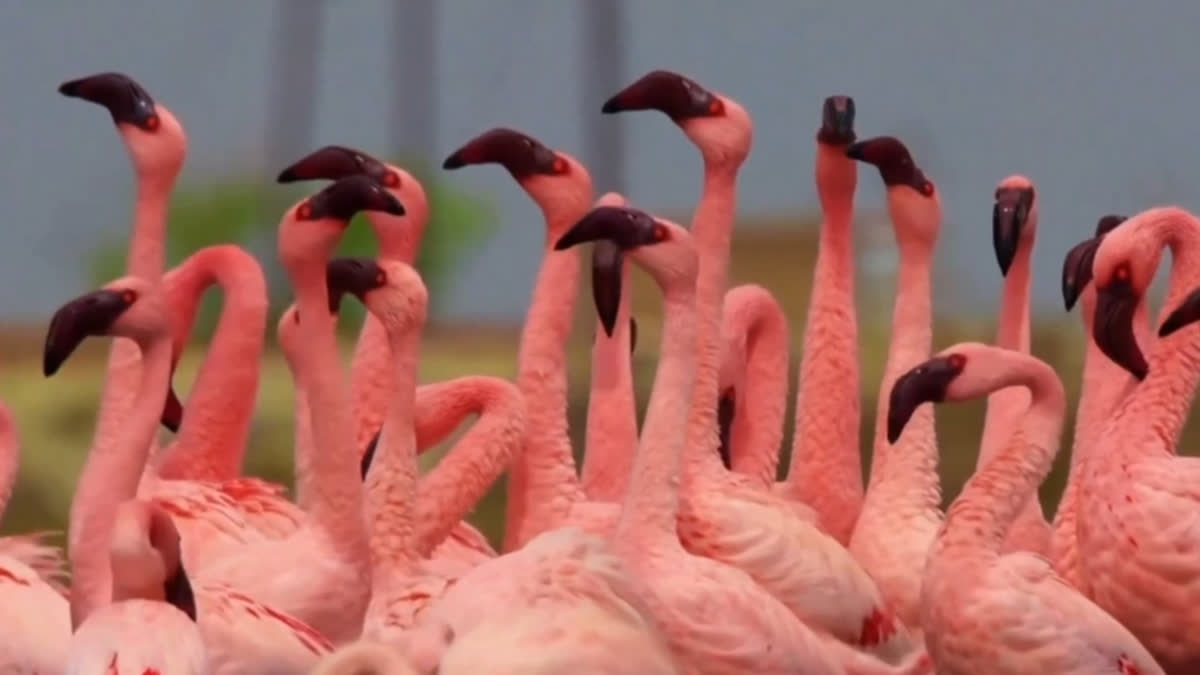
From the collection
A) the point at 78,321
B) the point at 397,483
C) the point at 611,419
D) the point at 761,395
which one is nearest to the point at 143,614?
the point at 78,321

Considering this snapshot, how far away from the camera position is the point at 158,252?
5742mm

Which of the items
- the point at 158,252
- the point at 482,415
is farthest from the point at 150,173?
the point at 482,415

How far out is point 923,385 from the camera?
16.3 ft

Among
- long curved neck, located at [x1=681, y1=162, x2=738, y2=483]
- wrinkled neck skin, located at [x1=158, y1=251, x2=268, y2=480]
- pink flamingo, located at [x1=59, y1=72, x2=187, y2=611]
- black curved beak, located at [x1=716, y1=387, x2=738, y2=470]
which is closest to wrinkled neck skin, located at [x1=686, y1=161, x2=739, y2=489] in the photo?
long curved neck, located at [x1=681, y1=162, x2=738, y2=483]

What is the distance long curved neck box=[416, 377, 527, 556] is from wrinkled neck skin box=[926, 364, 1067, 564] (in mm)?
993

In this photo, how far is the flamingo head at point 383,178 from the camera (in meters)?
5.81

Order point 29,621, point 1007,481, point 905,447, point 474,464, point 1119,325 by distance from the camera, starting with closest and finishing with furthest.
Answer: point 29,621, point 1007,481, point 1119,325, point 474,464, point 905,447

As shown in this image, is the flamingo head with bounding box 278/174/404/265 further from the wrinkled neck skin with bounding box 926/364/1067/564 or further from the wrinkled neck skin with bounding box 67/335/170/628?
the wrinkled neck skin with bounding box 926/364/1067/564

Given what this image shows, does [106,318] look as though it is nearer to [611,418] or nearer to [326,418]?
[326,418]

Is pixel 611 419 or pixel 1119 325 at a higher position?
pixel 1119 325

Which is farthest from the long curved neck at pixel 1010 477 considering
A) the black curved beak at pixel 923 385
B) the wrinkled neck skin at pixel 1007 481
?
the black curved beak at pixel 923 385

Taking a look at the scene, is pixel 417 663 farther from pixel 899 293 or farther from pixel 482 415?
pixel 899 293

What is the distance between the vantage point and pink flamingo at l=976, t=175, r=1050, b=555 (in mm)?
5832

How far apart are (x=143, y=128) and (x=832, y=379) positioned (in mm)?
1551
